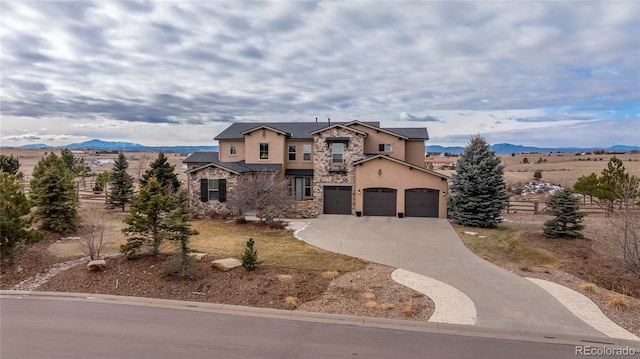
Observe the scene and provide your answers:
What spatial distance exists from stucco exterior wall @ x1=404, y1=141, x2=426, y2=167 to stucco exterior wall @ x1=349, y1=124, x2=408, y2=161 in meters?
1.09

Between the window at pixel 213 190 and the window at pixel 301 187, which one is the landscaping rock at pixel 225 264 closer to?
the window at pixel 213 190

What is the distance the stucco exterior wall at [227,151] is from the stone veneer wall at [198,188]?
5278 millimetres

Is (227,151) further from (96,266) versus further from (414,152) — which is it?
(96,266)

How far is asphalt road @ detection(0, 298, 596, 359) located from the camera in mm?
7219

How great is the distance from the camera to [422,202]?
2536cm

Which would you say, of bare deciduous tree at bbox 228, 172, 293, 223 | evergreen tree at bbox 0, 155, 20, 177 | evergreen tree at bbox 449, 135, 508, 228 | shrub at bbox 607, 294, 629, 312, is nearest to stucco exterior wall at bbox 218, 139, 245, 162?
bare deciduous tree at bbox 228, 172, 293, 223

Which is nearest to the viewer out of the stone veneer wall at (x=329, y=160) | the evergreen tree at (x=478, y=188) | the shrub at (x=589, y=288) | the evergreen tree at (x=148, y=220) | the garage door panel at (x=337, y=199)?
the shrub at (x=589, y=288)

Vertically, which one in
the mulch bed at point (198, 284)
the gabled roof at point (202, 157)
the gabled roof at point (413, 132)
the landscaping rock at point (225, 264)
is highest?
the gabled roof at point (413, 132)

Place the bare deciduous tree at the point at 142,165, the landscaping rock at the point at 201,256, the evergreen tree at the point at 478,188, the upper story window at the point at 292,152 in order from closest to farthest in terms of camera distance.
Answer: the landscaping rock at the point at 201,256 → the evergreen tree at the point at 478,188 → the upper story window at the point at 292,152 → the bare deciduous tree at the point at 142,165

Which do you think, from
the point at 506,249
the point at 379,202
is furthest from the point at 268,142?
the point at 506,249

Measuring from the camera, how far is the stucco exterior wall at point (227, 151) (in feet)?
100

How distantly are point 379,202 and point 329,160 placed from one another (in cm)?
458

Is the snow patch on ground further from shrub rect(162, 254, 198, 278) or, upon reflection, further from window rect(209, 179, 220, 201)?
shrub rect(162, 254, 198, 278)

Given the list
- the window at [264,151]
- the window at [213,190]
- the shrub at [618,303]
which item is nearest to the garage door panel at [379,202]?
the window at [264,151]
